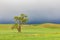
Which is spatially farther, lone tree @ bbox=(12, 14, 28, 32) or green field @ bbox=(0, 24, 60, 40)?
lone tree @ bbox=(12, 14, 28, 32)

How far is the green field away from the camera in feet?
25.1

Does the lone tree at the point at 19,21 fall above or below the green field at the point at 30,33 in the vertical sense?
above

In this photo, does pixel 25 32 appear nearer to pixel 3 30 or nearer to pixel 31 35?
pixel 31 35

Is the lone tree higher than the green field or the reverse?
higher

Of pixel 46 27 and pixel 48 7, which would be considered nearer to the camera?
pixel 48 7

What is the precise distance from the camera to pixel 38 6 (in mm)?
8195

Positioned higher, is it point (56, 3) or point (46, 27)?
point (56, 3)

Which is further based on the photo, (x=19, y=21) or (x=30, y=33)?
(x=19, y=21)

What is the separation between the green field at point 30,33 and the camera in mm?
7640

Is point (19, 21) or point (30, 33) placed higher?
point (19, 21)

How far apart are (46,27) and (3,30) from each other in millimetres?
2089

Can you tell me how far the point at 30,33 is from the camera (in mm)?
8258

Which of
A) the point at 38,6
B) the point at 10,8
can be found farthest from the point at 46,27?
the point at 10,8

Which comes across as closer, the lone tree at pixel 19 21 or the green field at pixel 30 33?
the green field at pixel 30 33
